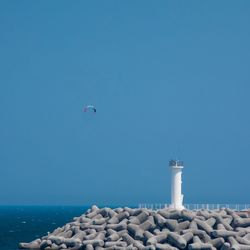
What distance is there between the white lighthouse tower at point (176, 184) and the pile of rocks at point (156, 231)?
4339 mm

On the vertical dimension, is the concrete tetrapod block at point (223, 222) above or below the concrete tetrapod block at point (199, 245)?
above

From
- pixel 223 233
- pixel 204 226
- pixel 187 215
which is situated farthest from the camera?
pixel 187 215

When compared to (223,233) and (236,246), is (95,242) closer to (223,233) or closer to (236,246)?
(223,233)

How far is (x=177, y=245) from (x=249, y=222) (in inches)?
195

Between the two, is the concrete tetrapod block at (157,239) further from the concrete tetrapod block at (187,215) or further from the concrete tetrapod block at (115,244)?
the concrete tetrapod block at (187,215)

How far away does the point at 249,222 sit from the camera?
3797cm

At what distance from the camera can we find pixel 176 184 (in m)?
44.8

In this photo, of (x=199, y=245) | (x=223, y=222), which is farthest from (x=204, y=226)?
(x=199, y=245)

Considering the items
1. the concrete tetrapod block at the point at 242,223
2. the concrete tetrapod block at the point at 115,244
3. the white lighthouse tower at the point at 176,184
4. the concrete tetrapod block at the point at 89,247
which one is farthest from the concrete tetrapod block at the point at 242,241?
the white lighthouse tower at the point at 176,184

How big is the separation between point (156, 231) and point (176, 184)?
8295mm

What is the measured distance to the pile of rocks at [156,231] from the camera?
116ft

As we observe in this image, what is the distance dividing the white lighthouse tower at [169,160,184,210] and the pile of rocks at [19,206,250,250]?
4.34 metres

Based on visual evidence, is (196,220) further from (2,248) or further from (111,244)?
(2,248)

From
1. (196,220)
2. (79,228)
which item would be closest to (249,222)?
(196,220)
